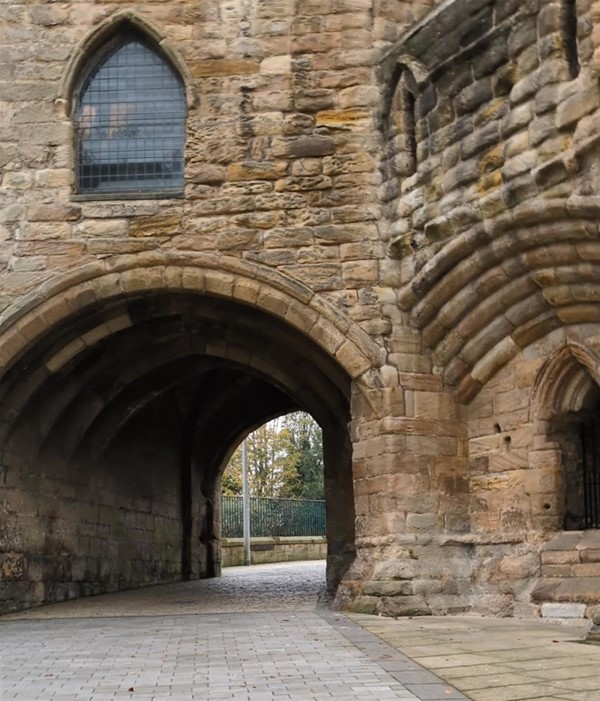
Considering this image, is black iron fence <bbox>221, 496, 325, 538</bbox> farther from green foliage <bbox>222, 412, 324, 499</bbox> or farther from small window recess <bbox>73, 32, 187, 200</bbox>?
small window recess <bbox>73, 32, 187, 200</bbox>

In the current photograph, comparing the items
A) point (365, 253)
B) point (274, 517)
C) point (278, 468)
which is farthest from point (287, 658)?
point (278, 468)

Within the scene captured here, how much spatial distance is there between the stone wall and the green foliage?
23235mm

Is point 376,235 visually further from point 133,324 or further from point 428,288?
point 133,324

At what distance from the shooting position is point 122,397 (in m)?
11.6

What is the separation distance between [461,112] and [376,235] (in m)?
1.34

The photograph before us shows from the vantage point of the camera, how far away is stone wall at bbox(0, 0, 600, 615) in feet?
26.0

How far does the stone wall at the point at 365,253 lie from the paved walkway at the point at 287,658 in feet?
3.49

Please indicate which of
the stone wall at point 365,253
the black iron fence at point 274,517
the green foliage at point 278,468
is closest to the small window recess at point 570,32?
the stone wall at point 365,253

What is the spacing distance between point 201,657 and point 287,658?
50cm

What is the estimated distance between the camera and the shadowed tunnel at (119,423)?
9742mm

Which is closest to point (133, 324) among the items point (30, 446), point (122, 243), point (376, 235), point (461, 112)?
point (122, 243)

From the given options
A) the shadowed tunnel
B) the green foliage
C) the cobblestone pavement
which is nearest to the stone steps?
the cobblestone pavement

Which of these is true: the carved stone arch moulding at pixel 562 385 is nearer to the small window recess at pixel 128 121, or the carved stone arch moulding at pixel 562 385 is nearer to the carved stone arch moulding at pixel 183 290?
the carved stone arch moulding at pixel 183 290

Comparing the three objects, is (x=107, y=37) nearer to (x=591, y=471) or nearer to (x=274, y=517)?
(x=591, y=471)
